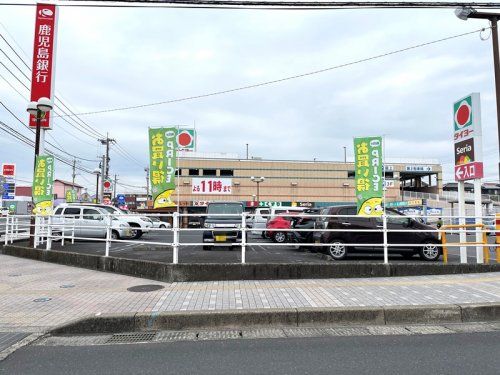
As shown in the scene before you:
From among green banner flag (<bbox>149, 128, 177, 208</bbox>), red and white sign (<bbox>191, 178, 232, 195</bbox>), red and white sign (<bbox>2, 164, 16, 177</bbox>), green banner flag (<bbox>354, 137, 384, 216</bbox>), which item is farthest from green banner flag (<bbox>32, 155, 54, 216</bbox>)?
red and white sign (<bbox>191, 178, 232, 195</bbox>)

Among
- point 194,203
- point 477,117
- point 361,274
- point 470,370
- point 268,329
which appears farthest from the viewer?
point 194,203

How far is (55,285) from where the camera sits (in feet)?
27.0

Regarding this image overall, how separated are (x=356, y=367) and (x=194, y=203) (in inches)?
1823

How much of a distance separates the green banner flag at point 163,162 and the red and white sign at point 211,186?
3954 cm

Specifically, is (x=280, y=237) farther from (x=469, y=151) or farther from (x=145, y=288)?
(x=145, y=288)

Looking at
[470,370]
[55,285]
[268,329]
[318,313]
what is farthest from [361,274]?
[55,285]

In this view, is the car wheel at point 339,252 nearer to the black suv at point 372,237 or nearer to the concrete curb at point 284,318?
the black suv at point 372,237

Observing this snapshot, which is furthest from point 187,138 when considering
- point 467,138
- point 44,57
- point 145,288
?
point 145,288

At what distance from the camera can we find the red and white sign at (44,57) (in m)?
14.9

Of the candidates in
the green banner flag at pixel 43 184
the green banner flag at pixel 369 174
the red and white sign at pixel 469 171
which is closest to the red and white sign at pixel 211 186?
the green banner flag at pixel 43 184

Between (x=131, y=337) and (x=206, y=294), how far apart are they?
190 cm

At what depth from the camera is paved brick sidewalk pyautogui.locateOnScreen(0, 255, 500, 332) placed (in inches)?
246

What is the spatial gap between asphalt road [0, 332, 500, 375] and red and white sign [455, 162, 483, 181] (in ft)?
18.4

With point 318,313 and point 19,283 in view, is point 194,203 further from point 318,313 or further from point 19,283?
point 318,313
